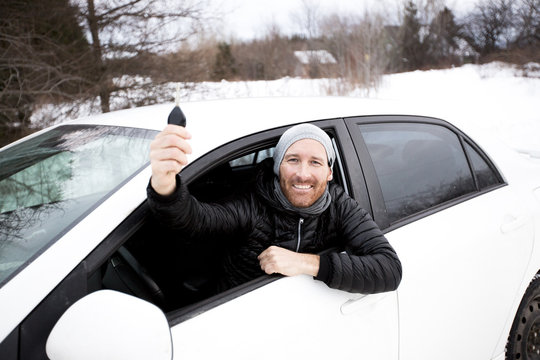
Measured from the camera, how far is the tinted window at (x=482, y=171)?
7.28ft

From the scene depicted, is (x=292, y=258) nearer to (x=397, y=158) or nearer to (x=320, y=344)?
(x=320, y=344)

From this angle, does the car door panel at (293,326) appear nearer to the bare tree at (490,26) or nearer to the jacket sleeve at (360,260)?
the jacket sleeve at (360,260)

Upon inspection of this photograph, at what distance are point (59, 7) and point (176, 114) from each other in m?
6.83

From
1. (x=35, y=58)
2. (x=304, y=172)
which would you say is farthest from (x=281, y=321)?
(x=35, y=58)

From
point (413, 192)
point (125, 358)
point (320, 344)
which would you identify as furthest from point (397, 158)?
point (125, 358)

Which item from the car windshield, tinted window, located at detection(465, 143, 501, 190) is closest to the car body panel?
tinted window, located at detection(465, 143, 501, 190)

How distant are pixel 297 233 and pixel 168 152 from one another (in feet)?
2.24

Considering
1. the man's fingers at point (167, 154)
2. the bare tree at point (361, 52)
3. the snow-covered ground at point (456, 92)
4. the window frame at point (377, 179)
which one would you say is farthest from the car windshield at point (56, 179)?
the bare tree at point (361, 52)

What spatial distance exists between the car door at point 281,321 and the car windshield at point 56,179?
0.98 feet

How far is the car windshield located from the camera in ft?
3.99

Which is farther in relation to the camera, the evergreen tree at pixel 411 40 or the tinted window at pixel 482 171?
the evergreen tree at pixel 411 40

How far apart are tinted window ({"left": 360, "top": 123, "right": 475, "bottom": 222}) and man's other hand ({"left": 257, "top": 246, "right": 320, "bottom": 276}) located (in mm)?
539

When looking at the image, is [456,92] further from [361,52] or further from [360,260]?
[360,260]

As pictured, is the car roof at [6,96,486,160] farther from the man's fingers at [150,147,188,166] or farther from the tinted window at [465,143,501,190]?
the tinted window at [465,143,501,190]
